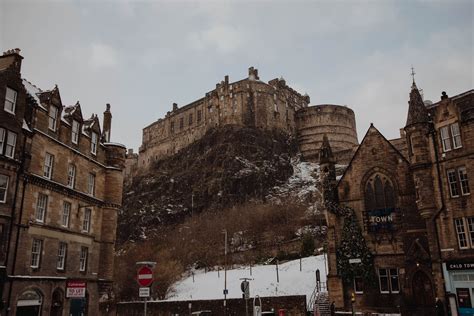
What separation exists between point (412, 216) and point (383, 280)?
15.4 ft

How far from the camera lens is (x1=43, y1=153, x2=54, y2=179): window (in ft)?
89.9

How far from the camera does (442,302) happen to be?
25.4m

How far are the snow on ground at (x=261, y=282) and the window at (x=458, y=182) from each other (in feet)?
45.8

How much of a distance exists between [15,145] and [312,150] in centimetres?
7777

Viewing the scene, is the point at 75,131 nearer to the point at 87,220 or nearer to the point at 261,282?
the point at 87,220

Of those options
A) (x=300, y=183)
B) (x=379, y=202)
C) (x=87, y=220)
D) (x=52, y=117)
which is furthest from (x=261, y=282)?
(x=300, y=183)

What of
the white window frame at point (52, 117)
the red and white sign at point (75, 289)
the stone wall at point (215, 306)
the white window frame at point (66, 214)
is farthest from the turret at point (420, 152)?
the white window frame at point (52, 117)

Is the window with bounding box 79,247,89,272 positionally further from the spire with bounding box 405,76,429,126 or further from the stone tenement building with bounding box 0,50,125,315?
the spire with bounding box 405,76,429,126

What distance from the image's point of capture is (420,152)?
2856cm

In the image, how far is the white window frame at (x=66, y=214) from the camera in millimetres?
28800

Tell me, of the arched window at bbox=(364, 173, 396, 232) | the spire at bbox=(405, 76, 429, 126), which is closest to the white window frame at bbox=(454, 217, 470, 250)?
the arched window at bbox=(364, 173, 396, 232)

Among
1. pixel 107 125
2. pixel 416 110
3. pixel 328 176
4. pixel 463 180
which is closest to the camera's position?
pixel 463 180

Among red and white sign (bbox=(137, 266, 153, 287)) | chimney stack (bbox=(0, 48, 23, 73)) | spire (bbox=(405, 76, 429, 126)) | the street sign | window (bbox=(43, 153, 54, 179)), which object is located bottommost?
the street sign

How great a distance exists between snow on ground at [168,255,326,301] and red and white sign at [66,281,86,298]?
49.2 ft
